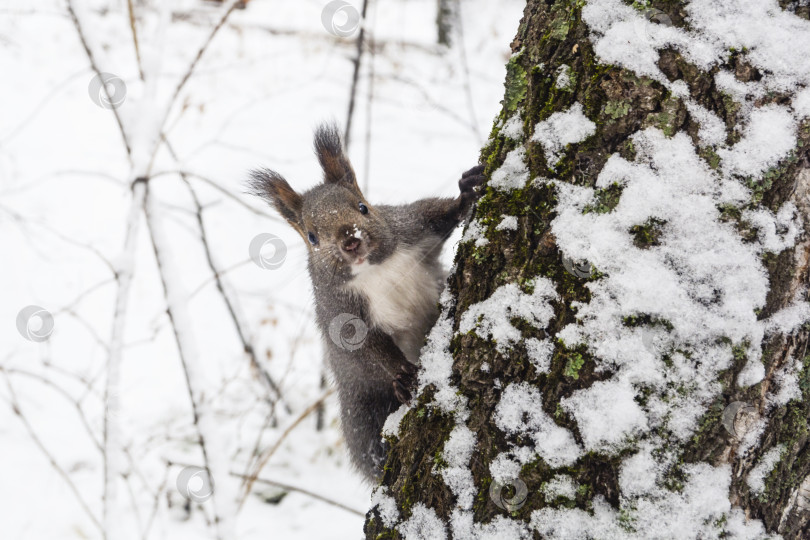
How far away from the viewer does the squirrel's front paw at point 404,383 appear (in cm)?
203

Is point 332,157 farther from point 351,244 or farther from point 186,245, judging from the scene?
point 186,245

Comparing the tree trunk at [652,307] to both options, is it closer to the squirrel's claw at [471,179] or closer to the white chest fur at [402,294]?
the squirrel's claw at [471,179]

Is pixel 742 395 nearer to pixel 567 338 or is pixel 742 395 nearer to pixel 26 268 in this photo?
pixel 567 338

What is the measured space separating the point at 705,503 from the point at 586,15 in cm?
116

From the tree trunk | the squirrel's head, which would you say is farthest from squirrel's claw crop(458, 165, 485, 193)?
the tree trunk

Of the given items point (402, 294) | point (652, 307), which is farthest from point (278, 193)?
point (652, 307)

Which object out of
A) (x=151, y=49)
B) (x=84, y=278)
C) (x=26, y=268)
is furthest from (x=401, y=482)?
(x=26, y=268)

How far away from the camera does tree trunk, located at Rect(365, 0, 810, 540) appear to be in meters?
1.28

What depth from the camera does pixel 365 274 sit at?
2.57 m

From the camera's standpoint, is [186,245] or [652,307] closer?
[652,307]

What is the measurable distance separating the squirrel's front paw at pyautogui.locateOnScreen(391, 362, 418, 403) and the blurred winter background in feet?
2.74

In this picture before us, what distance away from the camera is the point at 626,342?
Answer: 4.39 feet

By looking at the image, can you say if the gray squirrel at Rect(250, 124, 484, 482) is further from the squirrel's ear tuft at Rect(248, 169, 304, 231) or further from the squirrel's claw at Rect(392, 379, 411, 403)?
the squirrel's claw at Rect(392, 379, 411, 403)

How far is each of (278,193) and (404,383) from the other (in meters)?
1.16
